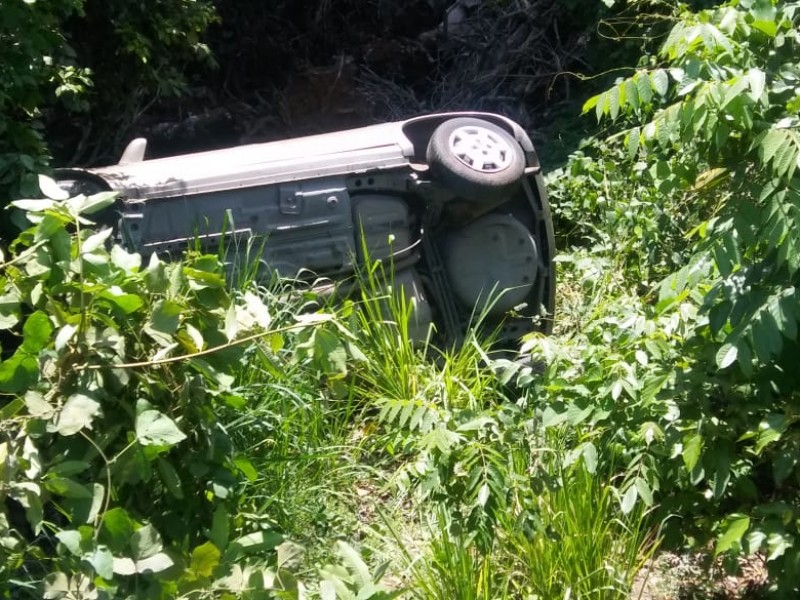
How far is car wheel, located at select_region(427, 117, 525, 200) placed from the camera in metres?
4.93

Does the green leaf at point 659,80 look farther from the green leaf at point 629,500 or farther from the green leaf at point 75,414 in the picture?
the green leaf at point 75,414

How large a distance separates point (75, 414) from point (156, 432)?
0.20m

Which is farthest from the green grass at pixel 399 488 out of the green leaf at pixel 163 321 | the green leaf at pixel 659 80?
the green leaf at pixel 659 80

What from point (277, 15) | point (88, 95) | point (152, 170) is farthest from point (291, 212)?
point (277, 15)

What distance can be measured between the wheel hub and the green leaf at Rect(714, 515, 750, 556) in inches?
95.5

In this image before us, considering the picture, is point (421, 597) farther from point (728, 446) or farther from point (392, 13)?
point (392, 13)

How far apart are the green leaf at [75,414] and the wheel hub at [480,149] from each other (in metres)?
2.74

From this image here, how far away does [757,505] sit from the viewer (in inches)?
123

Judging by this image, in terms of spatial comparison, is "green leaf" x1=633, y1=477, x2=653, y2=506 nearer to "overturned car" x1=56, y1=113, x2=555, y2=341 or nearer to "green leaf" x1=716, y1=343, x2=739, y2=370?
"green leaf" x1=716, y1=343, x2=739, y2=370

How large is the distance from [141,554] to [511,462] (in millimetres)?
1244

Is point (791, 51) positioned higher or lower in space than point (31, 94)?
higher

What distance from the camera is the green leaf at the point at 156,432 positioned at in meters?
2.59

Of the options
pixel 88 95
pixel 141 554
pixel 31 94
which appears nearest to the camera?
pixel 141 554

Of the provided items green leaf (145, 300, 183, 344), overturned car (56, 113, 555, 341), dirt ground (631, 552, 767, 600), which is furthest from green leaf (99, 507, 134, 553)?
overturned car (56, 113, 555, 341)
